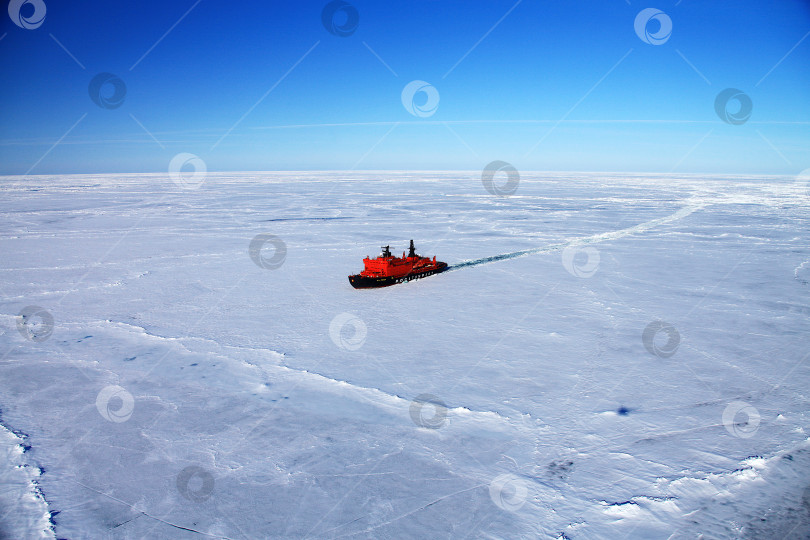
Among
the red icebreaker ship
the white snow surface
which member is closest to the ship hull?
the red icebreaker ship

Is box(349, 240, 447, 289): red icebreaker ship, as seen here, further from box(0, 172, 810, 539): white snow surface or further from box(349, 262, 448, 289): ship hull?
box(0, 172, 810, 539): white snow surface

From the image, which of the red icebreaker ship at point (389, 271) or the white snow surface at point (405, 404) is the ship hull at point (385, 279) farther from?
the white snow surface at point (405, 404)

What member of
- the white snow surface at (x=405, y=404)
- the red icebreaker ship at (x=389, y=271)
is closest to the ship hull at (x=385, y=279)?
the red icebreaker ship at (x=389, y=271)

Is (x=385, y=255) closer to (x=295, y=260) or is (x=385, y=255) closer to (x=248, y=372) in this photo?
(x=295, y=260)

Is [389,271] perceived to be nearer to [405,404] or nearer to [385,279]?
[385,279]

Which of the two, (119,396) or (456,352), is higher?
(456,352)

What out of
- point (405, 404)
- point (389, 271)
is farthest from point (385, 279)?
point (405, 404)

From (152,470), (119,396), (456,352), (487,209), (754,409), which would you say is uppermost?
(487,209)

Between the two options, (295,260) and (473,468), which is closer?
(473,468)

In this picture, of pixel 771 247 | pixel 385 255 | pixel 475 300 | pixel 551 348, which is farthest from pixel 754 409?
pixel 771 247
